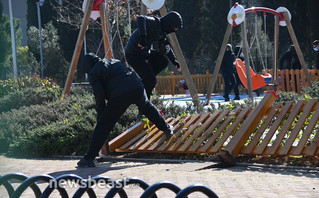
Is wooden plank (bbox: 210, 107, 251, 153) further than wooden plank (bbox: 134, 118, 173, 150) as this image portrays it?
No

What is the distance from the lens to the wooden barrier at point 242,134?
696 centimetres

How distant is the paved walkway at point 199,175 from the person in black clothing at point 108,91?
0.44 meters

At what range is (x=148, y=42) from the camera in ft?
26.7

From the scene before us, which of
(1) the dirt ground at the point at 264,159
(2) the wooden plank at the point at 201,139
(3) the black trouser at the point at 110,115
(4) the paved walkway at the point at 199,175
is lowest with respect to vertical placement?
(1) the dirt ground at the point at 264,159

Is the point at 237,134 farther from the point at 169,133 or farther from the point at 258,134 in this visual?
the point at 169,133

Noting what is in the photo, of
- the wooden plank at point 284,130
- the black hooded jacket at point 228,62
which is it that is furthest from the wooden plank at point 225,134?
the black hooded jacket at point 228,62

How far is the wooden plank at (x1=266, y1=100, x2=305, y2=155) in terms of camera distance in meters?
6.91

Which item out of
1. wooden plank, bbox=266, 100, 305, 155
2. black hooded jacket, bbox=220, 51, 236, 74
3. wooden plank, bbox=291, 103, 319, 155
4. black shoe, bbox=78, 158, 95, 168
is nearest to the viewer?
wooden plank, bbox=291, 103, 319, 155

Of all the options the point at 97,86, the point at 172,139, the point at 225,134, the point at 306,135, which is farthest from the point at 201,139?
the point at 97,86

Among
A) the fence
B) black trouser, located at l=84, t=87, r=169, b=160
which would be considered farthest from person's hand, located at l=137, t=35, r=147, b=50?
the fence

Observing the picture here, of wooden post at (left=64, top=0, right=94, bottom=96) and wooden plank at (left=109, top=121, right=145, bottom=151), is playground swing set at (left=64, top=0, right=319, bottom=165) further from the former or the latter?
wooden post at (left=64, top=0, right=94, bottom=96)

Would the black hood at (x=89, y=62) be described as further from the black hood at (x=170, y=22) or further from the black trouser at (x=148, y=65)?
the black hood at (x=170, y=22)

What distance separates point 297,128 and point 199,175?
62.0 inches

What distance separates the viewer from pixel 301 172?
253 inches
